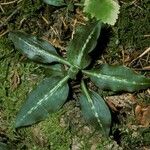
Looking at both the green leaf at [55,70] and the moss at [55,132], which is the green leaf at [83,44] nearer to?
the green leaf at [55,70]

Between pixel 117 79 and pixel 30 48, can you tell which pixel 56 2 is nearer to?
pixel 30 48

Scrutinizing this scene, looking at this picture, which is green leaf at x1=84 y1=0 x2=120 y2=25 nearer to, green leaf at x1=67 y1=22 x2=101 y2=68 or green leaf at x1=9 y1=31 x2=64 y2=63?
green leaf at x1=67 y1=22 x2=101 y2=68

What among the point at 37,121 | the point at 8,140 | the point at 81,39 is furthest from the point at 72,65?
the point at 8,140

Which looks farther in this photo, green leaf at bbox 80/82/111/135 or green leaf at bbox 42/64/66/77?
green leaf at bbox 42/64/66/77

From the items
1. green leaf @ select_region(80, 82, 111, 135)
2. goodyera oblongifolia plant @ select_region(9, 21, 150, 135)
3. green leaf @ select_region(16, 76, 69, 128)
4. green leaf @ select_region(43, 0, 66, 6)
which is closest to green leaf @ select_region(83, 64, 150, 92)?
goodyera oblongifolia plant @ select_region(9, 21, 150, 135)

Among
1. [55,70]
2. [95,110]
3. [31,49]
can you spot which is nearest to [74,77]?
[55,70]

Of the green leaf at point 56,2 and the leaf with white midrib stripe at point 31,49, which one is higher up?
the green leaf at point 56,2

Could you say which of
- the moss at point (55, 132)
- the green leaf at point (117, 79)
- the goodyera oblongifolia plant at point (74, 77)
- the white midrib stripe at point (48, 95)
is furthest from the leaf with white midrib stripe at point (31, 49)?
the moss at point (55, 132)

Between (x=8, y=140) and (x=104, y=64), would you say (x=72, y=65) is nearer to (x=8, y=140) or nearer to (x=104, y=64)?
(x=104, y=64)
